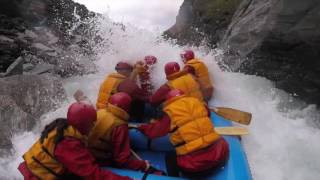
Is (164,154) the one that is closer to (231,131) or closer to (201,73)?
(231,131)

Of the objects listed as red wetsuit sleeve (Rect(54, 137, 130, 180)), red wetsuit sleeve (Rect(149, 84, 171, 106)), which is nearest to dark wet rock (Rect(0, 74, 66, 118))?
red wetsuit sleeve (Rect(149, 84, 171, 106))

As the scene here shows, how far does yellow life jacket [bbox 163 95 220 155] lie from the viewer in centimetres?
423

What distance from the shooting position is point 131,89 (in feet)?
20.5

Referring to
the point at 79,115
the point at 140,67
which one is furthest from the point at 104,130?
the point at 140,67

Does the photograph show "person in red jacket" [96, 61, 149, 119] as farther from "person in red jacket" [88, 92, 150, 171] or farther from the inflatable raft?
"person in red jacket" [88, 92, 150, 171]

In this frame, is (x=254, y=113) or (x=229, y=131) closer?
(x=229, y=131)

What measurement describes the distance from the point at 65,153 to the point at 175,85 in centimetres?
263

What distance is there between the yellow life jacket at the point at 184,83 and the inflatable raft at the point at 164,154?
526mm

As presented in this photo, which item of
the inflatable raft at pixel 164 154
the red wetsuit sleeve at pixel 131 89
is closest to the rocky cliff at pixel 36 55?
the red wetsuit sleeve at pixel 131 89

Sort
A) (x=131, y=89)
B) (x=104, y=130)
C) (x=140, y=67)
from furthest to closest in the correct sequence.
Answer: (x=140, y=67)
(x=131, y=89)
(x=104, y=130)

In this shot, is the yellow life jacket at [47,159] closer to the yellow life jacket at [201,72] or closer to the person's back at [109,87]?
the person's back at [109,87]

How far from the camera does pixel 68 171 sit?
12.6ft

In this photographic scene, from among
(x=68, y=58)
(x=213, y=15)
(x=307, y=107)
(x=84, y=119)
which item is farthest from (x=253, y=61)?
(x=68, y=58)

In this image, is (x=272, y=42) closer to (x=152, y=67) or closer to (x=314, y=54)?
(x=314, y=54)
